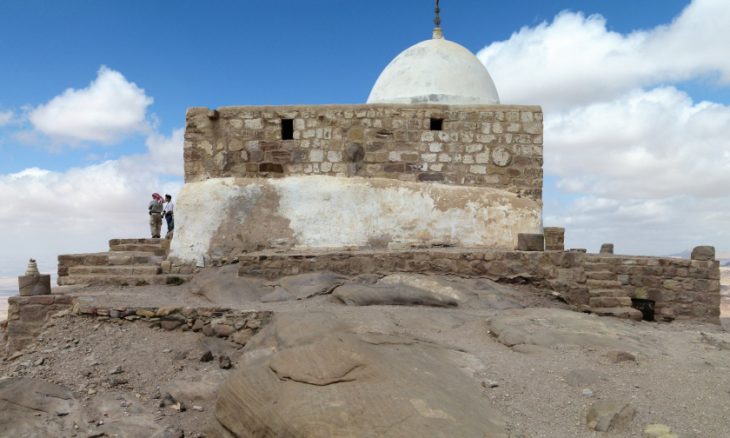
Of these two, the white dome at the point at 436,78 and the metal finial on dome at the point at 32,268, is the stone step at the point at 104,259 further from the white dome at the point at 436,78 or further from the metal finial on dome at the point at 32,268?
the white dome at the point at 436,78

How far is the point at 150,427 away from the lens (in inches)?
188

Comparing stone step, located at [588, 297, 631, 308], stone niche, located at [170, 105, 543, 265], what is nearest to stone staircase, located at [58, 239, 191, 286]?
stone niche, located at [170, 105, 543, 265]

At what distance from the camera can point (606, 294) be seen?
26.0 feet

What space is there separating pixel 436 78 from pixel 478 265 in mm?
4494

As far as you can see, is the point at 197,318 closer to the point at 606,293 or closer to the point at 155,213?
the point at 606,293

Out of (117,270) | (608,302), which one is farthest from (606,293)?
(117,270)

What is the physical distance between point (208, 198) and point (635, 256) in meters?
7.06

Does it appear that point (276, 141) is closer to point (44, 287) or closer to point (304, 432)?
point (44, 287)

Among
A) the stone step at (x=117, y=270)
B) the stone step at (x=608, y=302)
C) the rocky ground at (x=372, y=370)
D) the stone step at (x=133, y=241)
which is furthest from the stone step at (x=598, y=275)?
the stone step at (x=133, y=241)

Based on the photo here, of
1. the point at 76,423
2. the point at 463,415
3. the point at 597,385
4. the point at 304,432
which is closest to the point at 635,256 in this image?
the point at 597,385

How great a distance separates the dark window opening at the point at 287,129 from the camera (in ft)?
29.4

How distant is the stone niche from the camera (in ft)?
28.1

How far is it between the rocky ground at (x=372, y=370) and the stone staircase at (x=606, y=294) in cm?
47

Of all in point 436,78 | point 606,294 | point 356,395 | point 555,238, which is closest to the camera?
point 356,395
